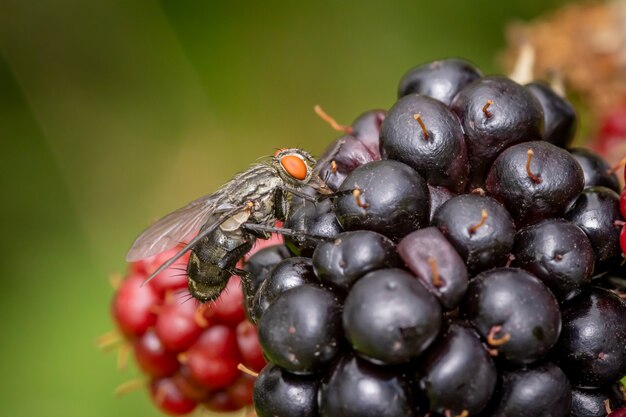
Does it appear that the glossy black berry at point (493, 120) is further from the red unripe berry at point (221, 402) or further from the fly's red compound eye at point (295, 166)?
the red unripe berry at point (221, 402)

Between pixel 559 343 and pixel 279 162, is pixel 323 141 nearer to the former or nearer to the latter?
pixel 279 162

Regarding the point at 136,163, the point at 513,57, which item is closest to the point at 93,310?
the point at 136,163

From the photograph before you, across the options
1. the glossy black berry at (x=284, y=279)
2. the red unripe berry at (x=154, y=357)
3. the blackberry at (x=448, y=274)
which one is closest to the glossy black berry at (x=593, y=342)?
the blackberry at (x=448, y=274)

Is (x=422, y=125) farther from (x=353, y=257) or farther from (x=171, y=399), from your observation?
(x=171, y=399)

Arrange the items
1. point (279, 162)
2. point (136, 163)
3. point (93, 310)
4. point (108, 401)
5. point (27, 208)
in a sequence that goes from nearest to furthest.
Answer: point (279, 162) → point (108, 401) → point (93, 310) → point (27, 208) → point (136, 163)

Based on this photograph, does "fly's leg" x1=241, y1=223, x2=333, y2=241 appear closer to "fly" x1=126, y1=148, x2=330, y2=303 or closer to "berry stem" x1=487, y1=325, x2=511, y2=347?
"fly" x1=126, y1=148, x2=330, y2=303

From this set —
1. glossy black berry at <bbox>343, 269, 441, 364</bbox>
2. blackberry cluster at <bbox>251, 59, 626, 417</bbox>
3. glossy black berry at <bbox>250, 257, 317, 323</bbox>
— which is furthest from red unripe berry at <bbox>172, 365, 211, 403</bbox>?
glossy black berry at <bbox>343, 269, 441, 364</bbox>
